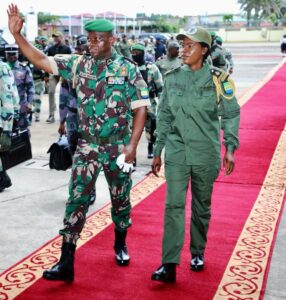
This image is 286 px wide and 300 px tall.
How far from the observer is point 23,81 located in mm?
7848

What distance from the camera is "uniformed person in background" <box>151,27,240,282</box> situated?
11.8 ft

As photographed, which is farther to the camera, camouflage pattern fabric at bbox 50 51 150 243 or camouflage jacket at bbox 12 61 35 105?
camouflage jacket at bbox 12 61 35 105

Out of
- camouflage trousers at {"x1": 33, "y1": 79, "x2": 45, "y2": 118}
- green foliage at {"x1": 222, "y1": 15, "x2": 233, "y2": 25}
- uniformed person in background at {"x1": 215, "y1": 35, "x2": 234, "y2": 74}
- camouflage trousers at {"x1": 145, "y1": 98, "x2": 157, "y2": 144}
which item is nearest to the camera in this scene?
camouflage trousers at {"x1": 145, "y1": 98, "x2": 157, "y2": 144}

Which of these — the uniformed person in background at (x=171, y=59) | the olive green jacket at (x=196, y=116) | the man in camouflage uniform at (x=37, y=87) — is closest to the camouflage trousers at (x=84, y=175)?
the olive green jacket at (x=196, y=116)

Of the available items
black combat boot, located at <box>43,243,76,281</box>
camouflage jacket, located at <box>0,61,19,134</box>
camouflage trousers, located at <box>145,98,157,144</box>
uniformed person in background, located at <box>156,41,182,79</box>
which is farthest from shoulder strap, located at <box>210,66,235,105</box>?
uniformed person in background, located at <box>156,41,182,79</box>

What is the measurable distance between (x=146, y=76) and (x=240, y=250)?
3354 mm

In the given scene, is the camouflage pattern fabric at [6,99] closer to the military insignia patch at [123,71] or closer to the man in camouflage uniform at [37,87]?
the military insignia patch at [123,71]

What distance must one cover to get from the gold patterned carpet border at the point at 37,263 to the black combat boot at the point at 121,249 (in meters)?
0.47

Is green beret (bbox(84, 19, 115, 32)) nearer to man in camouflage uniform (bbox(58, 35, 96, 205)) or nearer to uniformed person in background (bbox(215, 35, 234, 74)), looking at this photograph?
man in camouflage uniform (bbox(58, 35, 96, 205))

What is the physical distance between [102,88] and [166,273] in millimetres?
1292

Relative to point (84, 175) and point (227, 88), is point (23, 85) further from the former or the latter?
point (227, 88)

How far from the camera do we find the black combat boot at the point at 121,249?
3.98m

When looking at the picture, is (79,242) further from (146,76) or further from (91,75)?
(146,76)

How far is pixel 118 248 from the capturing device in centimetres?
403
